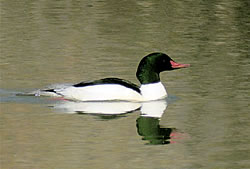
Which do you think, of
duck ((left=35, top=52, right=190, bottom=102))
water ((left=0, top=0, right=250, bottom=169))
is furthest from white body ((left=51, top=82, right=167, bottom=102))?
water ((left=0, top=0, right=250, bottom=169))

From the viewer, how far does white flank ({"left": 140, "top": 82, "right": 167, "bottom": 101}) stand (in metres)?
13.7

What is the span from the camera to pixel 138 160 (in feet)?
33.5

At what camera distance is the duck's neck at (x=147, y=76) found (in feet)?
45.5

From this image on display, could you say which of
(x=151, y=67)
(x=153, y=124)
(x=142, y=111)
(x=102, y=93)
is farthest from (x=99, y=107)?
(x=153, y=124)

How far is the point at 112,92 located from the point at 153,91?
611mm

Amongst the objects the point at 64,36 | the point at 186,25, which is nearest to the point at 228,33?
the point at 186,25

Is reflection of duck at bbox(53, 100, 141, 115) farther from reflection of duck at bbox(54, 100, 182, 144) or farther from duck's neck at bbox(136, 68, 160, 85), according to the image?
duck's neck at bbox(136, 68, 160, 85)

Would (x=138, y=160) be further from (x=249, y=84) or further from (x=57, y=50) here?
(x=57, y=50)

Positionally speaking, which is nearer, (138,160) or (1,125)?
(138,160)

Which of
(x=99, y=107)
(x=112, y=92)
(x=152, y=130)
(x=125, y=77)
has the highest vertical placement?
(x=152, y=130)

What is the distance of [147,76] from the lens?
13.9 meters

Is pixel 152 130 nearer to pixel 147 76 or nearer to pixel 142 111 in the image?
pixel 142 111

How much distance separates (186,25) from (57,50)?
4504 millimetres

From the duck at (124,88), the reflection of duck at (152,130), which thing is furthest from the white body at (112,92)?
the reflection of duck at (152,130)
